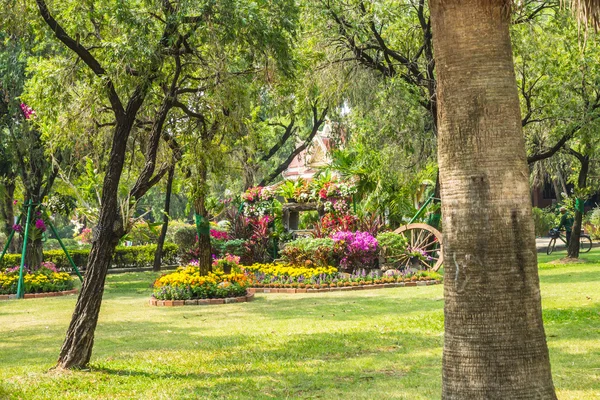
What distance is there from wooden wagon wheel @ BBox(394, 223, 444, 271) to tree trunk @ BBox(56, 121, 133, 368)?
14.1 m

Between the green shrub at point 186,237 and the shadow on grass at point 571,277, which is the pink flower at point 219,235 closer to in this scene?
the green shrub at point 186,237

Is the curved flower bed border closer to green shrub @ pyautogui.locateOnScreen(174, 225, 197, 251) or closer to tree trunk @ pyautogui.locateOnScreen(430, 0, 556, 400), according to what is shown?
tree trunk @ pyautogui.locateOnScreen(430, 0, 556, 400)

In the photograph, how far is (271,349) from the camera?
10578 mm

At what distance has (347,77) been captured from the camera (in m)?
21.3

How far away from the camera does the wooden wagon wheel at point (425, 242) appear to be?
22.8m

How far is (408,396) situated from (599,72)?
681 inches

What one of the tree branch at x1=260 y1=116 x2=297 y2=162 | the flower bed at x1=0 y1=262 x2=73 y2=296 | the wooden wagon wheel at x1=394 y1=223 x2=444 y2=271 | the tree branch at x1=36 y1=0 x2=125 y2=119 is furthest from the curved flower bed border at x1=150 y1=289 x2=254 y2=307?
the tree branch at x1=260 y1=116 x2=297 y2=162

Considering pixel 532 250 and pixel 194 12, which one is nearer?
pixel 532 250

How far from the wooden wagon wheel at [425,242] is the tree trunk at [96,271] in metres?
14.1

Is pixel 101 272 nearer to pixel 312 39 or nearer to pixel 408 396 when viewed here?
pixel 408 396

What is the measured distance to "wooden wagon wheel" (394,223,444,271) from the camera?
22750mm

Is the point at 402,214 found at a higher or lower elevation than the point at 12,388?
higher

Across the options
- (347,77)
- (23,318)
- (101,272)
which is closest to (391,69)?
(347,77)

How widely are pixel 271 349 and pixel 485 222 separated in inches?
222
